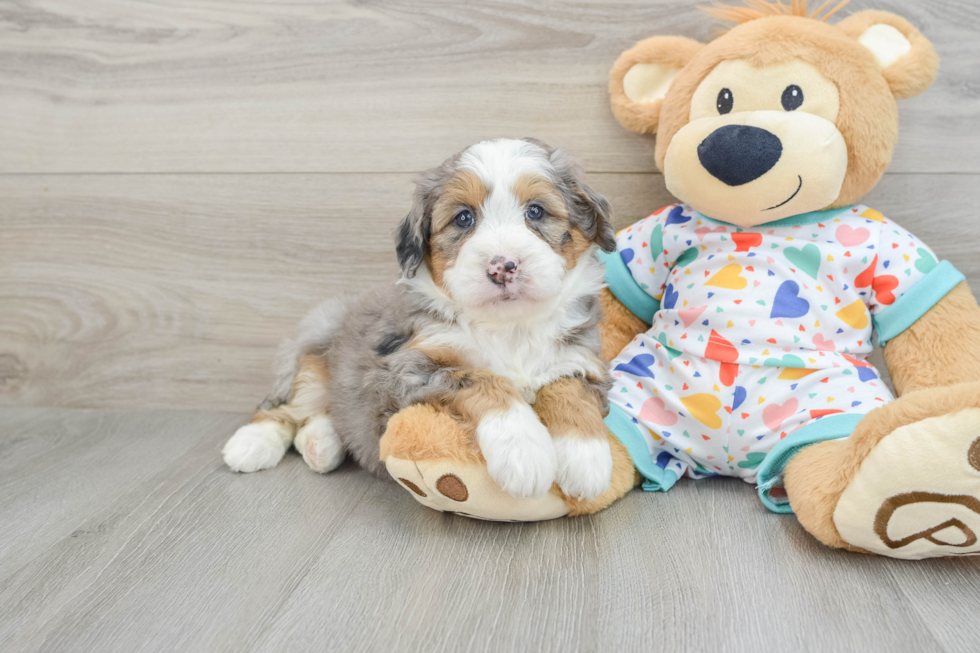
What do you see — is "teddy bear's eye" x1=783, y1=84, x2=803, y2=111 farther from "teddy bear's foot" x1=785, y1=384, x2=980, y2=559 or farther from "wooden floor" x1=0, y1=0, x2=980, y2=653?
"teddy bear's foot" x1=785, y1=384, x2=980, y2=559

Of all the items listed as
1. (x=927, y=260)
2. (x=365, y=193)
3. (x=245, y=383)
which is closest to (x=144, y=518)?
(x=245, y=383)

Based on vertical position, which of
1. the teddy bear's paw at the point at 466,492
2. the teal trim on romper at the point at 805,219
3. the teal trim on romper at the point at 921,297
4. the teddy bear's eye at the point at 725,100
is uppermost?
the teddy bear's eye at the point at 725,100

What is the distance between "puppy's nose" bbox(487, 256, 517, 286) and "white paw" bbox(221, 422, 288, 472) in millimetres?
953

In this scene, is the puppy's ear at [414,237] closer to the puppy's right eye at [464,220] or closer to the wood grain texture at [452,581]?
the puppy's right eye at [464,220]

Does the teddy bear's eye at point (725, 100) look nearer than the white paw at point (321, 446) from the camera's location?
Yes

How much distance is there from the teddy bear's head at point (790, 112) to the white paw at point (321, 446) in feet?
3.62

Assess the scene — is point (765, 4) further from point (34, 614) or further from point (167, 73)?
point (34, 614)

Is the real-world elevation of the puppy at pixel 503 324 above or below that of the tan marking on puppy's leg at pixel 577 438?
above

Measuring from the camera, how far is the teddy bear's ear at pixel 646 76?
1.76 meters

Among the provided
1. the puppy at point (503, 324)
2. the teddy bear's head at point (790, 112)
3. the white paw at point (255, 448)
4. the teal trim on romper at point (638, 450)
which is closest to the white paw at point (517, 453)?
the puppy at point (503, 324)

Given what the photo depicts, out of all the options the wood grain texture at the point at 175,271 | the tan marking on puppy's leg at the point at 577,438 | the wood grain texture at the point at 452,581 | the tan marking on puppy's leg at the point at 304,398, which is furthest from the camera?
the wood grain texture at the point at 175,271

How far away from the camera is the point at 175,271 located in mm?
2311

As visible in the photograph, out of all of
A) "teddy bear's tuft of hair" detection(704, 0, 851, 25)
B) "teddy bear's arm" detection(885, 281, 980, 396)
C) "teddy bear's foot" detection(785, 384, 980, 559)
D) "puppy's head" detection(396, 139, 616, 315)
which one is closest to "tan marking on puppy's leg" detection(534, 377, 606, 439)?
"puppy's head" detection(396, 139, 616, 315)

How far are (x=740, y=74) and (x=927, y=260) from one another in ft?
2.02
